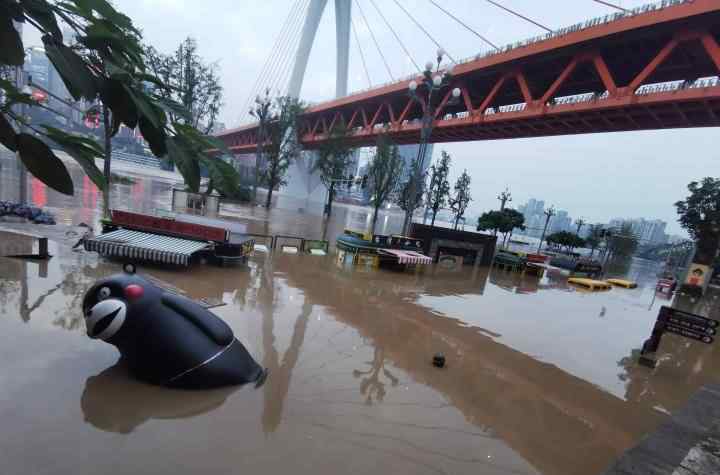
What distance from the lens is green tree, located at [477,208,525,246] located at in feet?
120

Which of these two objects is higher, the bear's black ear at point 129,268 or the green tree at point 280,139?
the green tree at point 280,139

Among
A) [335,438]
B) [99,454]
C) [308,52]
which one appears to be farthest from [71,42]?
[308,52]

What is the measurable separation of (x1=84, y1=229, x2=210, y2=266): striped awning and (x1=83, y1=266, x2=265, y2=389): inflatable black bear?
5.05 meters

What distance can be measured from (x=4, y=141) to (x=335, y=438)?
14.9 feet

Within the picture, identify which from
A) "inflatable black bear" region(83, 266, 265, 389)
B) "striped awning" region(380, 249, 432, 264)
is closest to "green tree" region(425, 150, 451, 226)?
"striped awning" region(380, 249, 432, 264)

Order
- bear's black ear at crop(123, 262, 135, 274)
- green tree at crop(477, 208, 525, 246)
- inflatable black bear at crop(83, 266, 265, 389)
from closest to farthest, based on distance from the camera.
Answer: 1. inflatable black bear at crop(83, 266, 265, 389)
2. bear's black ear at crop(123, 262, 135, 274)
3. green tree at crop(477, 208, 525, 246)

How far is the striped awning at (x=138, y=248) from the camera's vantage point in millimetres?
9484

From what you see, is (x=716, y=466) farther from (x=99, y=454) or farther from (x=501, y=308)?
(x=501, y=308)

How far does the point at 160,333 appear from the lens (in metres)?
4.64

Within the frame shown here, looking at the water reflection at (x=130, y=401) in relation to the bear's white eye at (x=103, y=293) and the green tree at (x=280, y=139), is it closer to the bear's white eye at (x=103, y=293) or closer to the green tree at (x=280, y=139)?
the bear's white eye at (x=103, y=293)

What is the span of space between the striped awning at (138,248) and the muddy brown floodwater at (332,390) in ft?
1.63

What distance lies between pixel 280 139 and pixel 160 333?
32989 mm

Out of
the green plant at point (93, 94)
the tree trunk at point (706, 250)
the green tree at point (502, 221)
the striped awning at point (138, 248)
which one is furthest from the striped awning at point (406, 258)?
the green tree at point (502, 221)

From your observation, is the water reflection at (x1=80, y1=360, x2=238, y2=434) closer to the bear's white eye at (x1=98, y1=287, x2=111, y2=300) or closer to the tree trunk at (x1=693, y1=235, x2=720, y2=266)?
the bear's white eye at (x1=98, y1=287, x2=111, y2=300)
